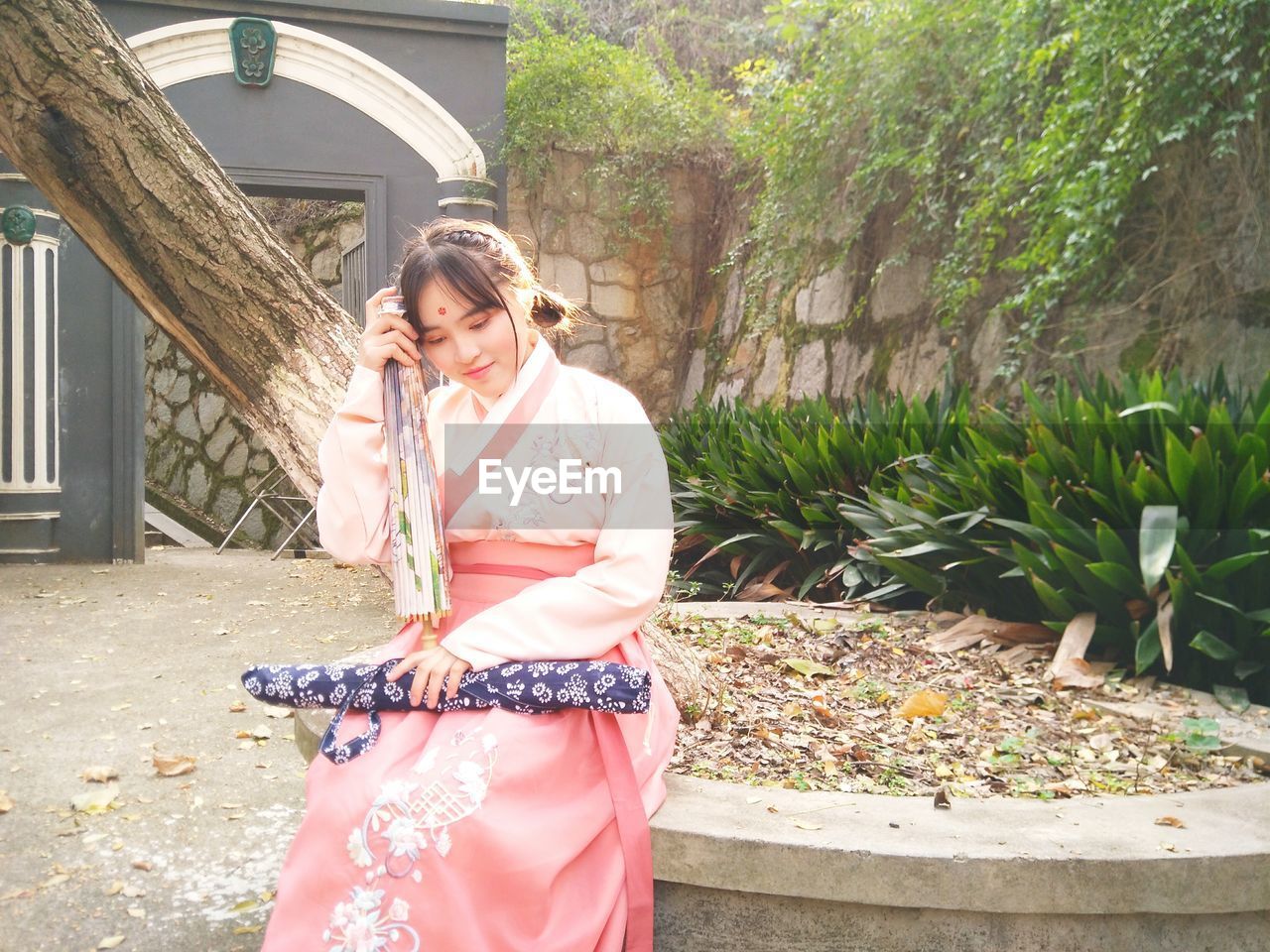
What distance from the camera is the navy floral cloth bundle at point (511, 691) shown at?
145 centimetres

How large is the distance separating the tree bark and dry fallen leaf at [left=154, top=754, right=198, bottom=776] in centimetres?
117

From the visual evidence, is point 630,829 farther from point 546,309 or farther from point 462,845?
point 546,309

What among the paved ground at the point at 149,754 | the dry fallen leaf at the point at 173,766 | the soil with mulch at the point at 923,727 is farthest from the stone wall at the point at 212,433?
the soil with mulch at the point at 923,727

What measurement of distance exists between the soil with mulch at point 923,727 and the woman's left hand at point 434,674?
588 millimetres

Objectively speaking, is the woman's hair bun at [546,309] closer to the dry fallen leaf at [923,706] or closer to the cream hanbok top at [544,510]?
the cream hanbok top at [544,510]

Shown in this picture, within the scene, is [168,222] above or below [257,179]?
below

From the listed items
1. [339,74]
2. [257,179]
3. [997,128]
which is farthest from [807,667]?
[339,74]

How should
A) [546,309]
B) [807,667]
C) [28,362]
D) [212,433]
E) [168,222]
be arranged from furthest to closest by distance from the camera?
1. [212,433]
2. [28,362]
3. [807,667]
4. [168,222]
5. [546,309]

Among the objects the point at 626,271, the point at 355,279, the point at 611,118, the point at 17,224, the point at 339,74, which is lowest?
the point at 355,279

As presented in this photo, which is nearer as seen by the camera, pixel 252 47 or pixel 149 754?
pixel 149 754

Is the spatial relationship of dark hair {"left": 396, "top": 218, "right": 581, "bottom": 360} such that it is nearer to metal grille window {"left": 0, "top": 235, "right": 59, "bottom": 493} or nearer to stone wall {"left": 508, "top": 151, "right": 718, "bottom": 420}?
metal grille window {"left": 0, "top": 235, "right": 59, "bottom": 493}

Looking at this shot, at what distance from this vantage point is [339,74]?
6.63 metres

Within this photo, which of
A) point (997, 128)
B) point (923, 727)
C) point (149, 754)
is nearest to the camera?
point (923, 727)

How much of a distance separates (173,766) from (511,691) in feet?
6.21
